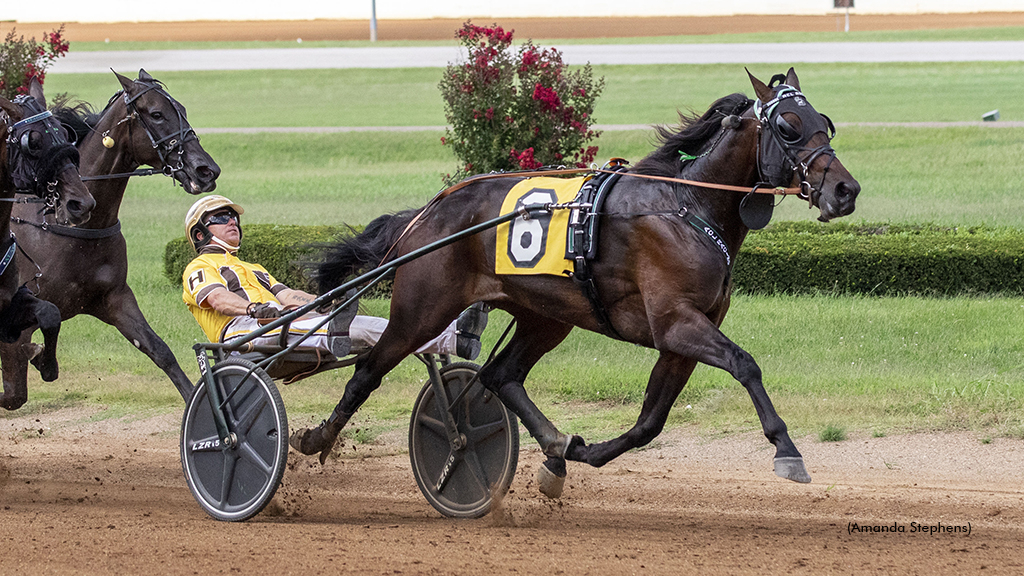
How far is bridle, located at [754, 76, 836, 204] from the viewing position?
427 centimetres

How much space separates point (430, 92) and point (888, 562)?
27.3 meters

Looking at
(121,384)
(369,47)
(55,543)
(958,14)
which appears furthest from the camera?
(958,14)

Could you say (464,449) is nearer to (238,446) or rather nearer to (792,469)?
(238,446)

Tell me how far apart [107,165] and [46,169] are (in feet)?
3.60

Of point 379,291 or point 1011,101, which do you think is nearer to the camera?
point 379,291

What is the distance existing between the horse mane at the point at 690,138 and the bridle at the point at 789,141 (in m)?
0.22

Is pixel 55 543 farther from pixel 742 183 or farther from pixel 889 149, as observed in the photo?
pixel 889 149

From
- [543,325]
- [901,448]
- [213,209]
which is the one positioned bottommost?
[901,448]

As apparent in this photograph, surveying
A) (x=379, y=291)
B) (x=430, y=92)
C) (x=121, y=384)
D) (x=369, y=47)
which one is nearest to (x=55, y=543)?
(x=121, y=384)

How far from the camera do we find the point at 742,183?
15.0 feet

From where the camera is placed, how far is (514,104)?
35.8 feet

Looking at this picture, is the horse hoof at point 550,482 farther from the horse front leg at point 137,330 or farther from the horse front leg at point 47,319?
the horse front leg at point 47,319

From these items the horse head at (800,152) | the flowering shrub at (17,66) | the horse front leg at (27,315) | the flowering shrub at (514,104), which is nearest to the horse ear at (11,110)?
the horse front leg at (27,315)

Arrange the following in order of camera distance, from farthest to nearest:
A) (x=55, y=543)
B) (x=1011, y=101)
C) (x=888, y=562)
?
(x=1011, y=101), (x=55, y=543), (x=888, y=562)
